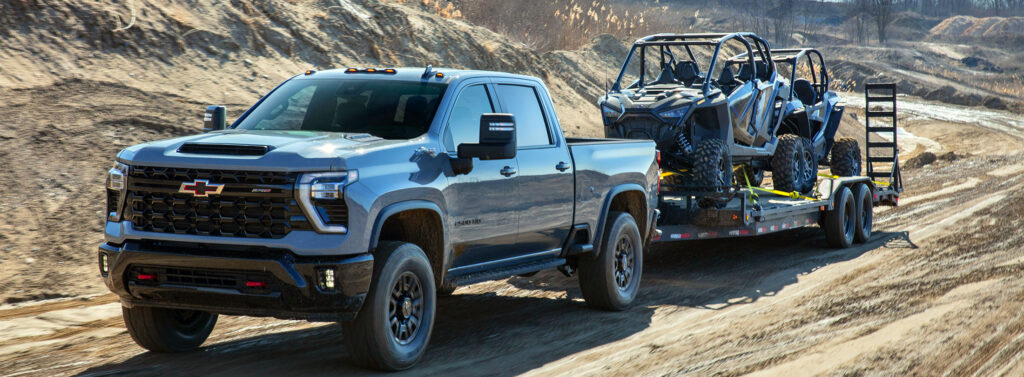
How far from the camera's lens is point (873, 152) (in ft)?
106

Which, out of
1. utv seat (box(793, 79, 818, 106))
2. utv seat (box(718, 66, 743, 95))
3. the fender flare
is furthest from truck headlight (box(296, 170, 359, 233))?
utv seat (box(793, 79, 818, 106))

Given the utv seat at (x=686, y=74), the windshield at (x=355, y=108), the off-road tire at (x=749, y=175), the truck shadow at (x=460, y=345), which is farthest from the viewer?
the off-road tire at (x=749, y=175)

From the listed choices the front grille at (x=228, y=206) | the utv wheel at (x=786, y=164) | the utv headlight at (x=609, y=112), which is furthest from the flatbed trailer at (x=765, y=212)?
the front grille at (x=228, y=206)

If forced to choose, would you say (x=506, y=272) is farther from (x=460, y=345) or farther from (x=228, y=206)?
(x=228, y=206)

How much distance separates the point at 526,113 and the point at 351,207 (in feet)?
8.51

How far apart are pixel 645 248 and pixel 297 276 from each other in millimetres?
4697

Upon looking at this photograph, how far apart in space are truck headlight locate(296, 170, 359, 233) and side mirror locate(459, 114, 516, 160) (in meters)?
1.11

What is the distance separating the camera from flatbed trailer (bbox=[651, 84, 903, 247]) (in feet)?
37.6

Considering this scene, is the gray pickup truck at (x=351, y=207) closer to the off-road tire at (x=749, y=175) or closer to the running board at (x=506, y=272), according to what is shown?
the running board at (x=506, y=272)

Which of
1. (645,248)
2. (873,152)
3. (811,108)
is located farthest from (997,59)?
(645,248)

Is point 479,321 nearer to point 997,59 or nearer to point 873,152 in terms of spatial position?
point 873,152

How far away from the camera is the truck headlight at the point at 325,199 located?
5.83m

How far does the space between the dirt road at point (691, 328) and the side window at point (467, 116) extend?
1504 millimetres

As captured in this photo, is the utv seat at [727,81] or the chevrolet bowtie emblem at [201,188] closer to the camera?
the chevrolet bowtie emblem at [201,188]
